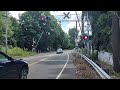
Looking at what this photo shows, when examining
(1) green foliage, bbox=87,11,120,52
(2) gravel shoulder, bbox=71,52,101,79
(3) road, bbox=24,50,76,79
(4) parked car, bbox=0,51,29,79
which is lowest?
(3) road, bbox=24,50,76,79

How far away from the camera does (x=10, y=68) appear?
13109 millimetres

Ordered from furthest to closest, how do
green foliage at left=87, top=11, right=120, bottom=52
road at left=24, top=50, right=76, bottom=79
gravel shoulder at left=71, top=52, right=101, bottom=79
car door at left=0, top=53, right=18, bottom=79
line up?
green foliage at left=87, top=11, right=120, bottom=52, road at left=24, top=50, right=76, bottom=79, gravel shoulder at left=71, top=52, right=101, bottom=79, car door at left=0, top=53, right=18, bottom=79

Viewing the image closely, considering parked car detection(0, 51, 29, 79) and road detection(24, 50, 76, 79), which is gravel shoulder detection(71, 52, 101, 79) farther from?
parked car detection(0, 51, 29, 79)

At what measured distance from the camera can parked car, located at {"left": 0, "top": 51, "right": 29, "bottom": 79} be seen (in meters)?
12.7

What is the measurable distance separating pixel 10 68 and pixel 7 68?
220mm

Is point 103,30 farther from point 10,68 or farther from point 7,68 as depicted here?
point 7,68

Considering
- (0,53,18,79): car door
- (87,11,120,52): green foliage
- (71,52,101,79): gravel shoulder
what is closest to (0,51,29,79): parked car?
(0,53,18,79): car door

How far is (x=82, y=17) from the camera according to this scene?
52.0 m

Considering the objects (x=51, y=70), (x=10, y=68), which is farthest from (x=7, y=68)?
(x=51, y=70)

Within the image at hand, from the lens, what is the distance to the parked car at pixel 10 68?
41.6 ft
